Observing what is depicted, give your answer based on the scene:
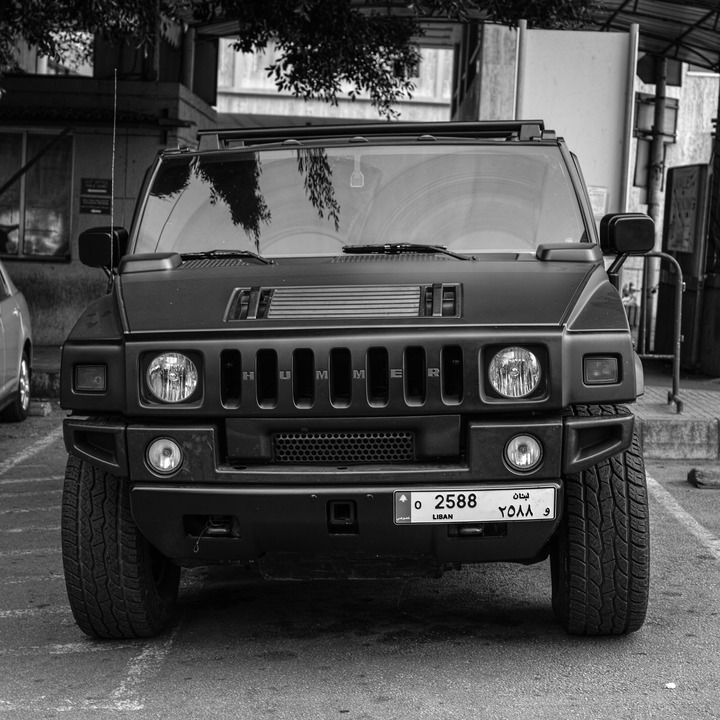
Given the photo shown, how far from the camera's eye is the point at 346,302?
Answer: 171 inches

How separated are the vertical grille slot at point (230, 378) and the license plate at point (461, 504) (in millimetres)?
615

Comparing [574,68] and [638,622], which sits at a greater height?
[574,68]

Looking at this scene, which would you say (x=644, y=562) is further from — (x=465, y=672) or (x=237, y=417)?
(x=237, y=417)

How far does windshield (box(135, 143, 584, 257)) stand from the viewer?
5121mm

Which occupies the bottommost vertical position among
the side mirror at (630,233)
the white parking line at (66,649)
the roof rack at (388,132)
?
the white parking line at (66,649)

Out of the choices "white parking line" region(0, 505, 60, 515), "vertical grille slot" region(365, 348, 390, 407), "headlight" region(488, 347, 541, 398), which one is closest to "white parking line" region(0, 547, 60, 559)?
"white parking line" region(0, 505, 60, 515)

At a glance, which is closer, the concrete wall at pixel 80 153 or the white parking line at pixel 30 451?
the white parking line at pixel 30 451

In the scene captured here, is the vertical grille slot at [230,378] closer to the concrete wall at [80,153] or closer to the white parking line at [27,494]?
the white parking line at [27,494]

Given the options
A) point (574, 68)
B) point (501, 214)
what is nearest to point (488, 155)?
point (501, 214)

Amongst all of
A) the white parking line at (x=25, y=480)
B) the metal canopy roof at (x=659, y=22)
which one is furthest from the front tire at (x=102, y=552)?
the metal canopy roof at (x=659, y=22)

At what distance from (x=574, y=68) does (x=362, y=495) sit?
25.7 ft

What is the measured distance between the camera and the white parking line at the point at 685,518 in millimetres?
6418

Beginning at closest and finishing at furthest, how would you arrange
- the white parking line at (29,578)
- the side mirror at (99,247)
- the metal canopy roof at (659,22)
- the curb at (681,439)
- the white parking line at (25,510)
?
the side mirror at (99,247)
the white parking line at (29,578)
the white parking line at (25,510)
the curb at (681,439)
the metal canopy roof at (659,22)

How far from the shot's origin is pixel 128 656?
4.56 m
